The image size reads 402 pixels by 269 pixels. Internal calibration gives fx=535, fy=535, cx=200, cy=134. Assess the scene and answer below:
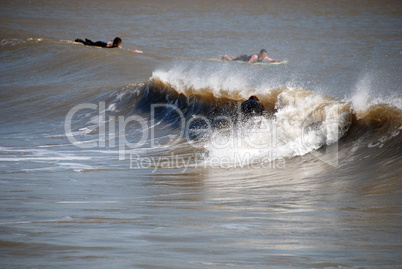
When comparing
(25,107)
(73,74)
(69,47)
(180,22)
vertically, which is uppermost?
(180,22)

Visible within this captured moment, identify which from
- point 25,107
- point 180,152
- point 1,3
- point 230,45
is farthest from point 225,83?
point 1,3

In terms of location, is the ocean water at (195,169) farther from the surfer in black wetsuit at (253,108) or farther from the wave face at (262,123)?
the surfer in black wetsuit at (253,108)

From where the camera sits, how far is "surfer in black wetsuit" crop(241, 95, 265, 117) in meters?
8.87

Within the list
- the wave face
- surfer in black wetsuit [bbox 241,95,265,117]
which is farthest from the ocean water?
surfer in black wetsuit [bbox 241,95,265,117]

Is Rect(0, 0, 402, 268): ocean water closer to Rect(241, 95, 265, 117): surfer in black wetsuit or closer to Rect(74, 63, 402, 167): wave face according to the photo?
Rect(74, 63, 402, 167): wave face

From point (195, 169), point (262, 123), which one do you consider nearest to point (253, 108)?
point (262, 123)

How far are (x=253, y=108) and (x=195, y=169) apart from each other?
253 centimetres

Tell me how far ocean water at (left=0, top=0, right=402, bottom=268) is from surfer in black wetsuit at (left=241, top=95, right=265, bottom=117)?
17 centimetres

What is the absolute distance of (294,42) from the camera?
31.0 meters

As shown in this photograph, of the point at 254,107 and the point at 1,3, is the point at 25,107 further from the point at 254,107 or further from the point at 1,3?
the point at 1,3

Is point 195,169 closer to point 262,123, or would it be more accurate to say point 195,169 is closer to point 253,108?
point 262,123

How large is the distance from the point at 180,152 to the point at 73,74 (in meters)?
11.4

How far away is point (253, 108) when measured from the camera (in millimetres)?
8961

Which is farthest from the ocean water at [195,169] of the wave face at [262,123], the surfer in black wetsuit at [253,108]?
the surfer in black wetsuit at [253,108]
